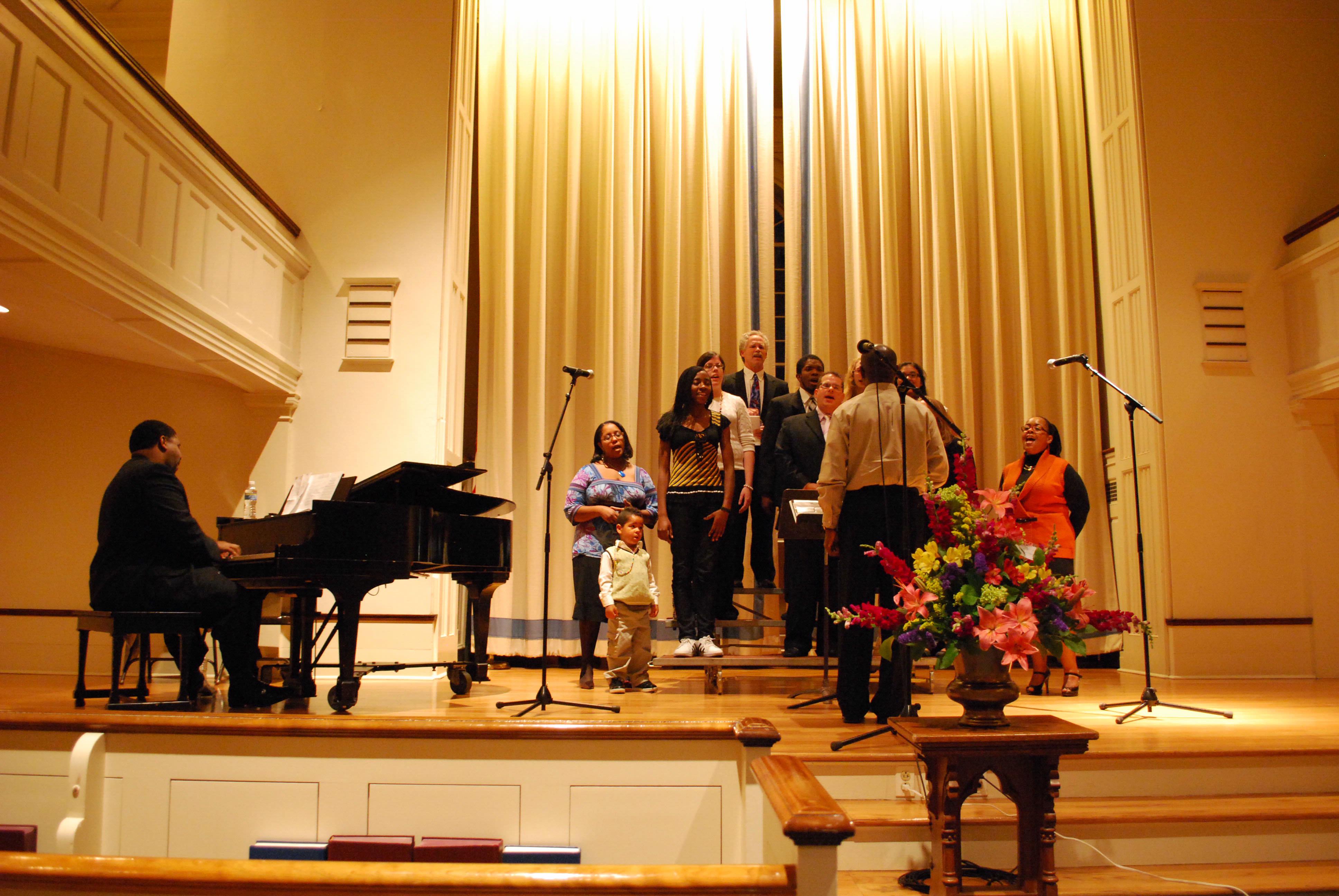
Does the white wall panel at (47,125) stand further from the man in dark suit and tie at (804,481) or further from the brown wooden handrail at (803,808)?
the brown wooden handrail at (803,808)

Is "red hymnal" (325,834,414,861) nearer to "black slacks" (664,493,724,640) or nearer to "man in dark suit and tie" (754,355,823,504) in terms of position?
"black slacks" (664,493,724,640)

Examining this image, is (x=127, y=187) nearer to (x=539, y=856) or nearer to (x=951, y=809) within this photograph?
(x=539, y=856)

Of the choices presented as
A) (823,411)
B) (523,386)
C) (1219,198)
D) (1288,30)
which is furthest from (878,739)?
(1288,30)

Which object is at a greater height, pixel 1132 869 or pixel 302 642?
pixel 302 642

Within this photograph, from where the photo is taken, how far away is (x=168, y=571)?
3879 mm

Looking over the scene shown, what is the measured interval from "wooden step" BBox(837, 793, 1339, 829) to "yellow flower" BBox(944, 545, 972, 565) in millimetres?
807

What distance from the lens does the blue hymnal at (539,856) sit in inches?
92.5

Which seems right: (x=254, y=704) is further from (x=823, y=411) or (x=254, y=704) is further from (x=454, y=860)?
(x=823, y=411)

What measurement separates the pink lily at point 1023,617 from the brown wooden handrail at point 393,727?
30.8 inches

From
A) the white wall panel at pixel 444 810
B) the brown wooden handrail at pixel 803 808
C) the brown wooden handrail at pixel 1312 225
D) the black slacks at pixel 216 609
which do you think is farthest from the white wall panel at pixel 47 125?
the brown wooden handrail at pixel 1312 225

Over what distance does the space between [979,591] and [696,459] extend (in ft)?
7.94

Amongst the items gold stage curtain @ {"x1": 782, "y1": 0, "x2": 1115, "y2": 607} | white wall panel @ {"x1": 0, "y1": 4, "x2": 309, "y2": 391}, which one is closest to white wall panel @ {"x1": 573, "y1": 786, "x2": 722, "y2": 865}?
white wall panel @ {"x1": 0, "y1": 4, "x2": 309, "y2": 391}

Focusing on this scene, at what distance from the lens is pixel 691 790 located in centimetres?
241

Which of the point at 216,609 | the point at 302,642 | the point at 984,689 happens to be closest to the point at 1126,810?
the point at 984,689
